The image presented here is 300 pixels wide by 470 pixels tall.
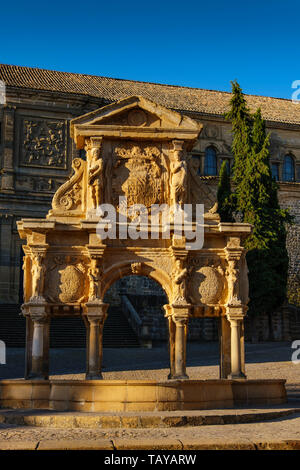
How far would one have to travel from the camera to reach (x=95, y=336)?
13.3 metres

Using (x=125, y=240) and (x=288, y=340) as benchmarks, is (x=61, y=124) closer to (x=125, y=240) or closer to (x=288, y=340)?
(x=288, y=340)

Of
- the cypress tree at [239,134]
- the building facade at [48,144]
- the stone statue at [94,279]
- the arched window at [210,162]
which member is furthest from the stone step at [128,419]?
the arched window at [210,162]

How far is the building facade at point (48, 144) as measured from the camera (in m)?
33.8

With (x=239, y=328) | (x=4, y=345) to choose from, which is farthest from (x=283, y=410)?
(x=4, y=345)

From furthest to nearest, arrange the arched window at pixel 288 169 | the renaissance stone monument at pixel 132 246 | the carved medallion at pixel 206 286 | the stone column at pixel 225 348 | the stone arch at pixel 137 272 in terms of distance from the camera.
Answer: the arched window at pixel 288 169 < the stone column at pixel 225 348 < the carved medallion at pixel 206 286 < the stone arch at pixel 137 272 < the renaissance stone monument at pixel 132 246

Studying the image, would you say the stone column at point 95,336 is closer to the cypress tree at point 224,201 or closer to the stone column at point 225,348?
the stone column at point 225,348

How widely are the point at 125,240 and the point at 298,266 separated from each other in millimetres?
28684

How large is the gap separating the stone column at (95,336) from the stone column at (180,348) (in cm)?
154

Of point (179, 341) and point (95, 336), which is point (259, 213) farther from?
point (95, 336)

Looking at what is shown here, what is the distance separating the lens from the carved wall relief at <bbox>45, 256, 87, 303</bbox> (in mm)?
13578

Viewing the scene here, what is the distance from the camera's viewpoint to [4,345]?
2481cm

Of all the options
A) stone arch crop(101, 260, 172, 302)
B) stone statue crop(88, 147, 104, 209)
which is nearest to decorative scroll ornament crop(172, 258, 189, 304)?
stone arch crop(101, 260, 172, 302)

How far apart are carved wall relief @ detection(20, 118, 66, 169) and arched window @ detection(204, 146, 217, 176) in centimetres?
1038

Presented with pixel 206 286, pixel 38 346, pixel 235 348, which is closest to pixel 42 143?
pixel 206 286
